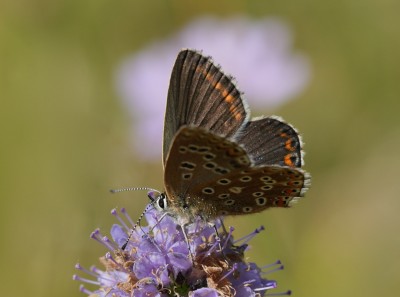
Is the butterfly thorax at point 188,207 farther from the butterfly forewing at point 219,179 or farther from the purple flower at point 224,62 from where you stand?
the purple flower at point 224,62

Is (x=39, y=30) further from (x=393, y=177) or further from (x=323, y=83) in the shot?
(x=393, y=177)

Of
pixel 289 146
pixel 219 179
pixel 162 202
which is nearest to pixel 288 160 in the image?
pixel 289 146

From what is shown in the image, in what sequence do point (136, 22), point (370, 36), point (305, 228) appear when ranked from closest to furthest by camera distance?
point (305, 228) → point (370, 36) → point (136, 22)

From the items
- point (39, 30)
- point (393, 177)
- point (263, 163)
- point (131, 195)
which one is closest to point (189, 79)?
point (263, 163)

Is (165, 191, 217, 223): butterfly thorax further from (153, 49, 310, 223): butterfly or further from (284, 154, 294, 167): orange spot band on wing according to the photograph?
(284, 154, 294, 167): orange spot band on wing

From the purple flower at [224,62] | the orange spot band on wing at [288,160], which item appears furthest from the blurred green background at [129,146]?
the orange spot band on wing at [288,160]
